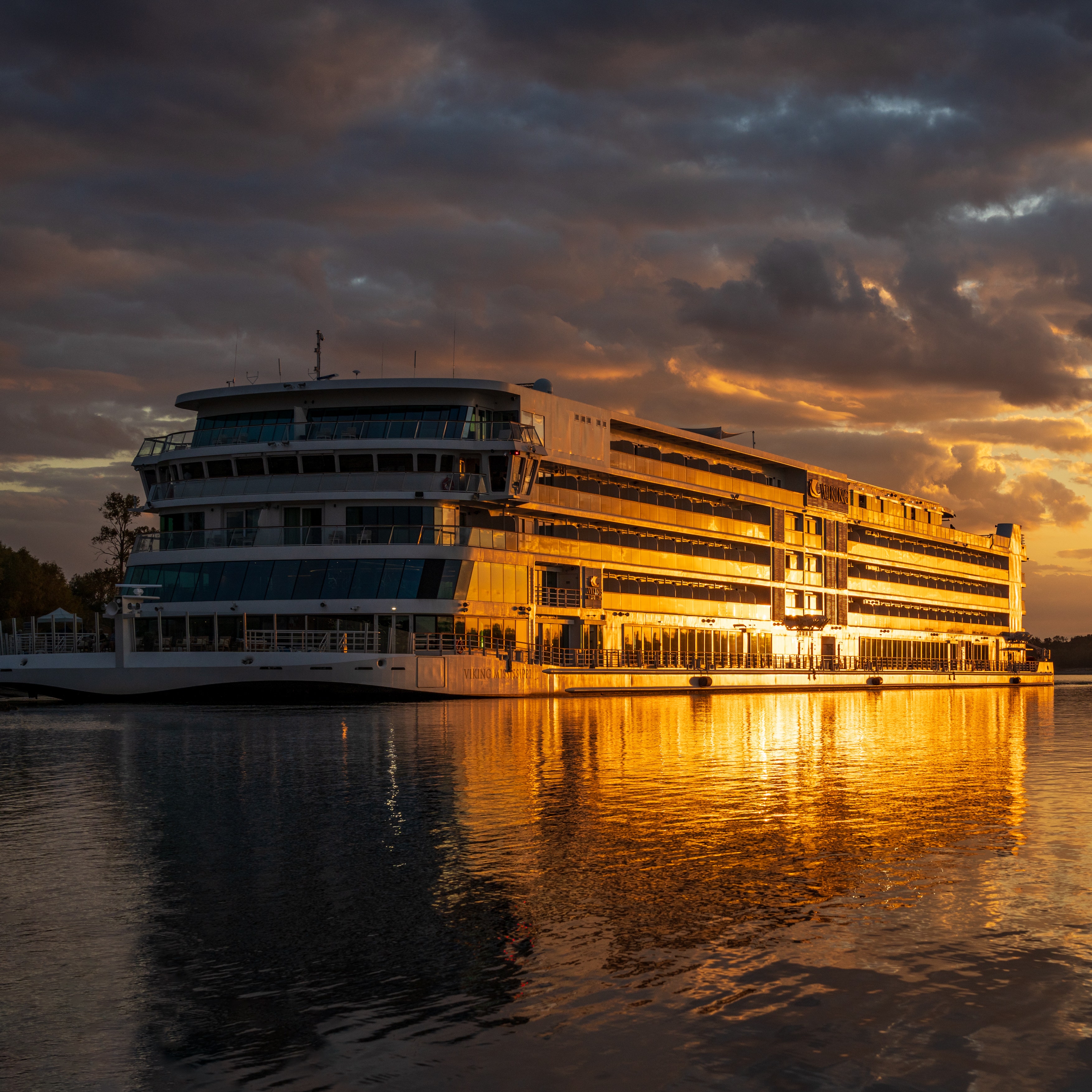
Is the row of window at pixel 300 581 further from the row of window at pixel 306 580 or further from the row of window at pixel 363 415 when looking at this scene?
the row of window at pixel 363 415

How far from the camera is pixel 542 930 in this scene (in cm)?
1059

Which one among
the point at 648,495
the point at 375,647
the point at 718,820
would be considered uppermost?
the point at 648,495

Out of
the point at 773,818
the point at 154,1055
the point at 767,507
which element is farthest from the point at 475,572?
the point at 154,1055

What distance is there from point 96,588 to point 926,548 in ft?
258

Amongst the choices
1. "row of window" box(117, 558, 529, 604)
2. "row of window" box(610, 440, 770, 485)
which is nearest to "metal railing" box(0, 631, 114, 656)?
"row of window" box(117, 558, 529, 604)

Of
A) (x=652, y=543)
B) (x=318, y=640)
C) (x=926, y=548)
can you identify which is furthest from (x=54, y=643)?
(x=926, y=548)

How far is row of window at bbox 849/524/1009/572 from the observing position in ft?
333

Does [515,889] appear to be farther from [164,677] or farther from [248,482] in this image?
[248,482]

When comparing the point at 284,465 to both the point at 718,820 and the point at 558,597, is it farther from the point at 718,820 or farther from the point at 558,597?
the point at 718,820

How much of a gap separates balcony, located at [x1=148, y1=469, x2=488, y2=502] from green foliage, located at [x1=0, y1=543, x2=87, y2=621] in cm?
5963

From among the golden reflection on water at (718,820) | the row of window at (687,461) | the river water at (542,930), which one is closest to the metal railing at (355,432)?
the row of window at (687,461)

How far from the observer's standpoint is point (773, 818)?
17.2 m

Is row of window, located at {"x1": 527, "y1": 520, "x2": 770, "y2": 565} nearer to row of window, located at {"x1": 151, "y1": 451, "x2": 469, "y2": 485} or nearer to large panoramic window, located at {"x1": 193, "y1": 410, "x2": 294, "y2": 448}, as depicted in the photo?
row of window, located at {"x1": 151, "y1": 451, "x2": 469, "y2": 485}

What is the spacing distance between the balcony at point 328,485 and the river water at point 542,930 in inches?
1352
